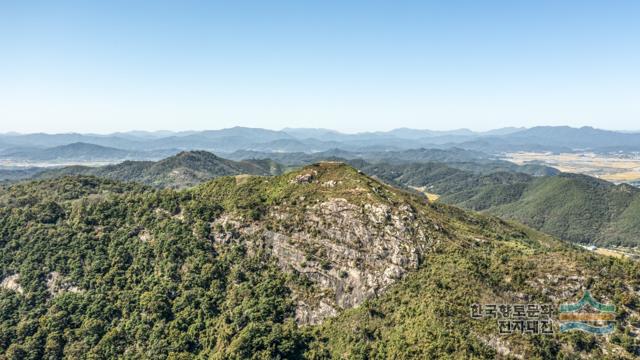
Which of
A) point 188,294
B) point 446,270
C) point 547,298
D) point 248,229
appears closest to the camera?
point 547,298

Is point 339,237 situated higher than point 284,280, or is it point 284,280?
point 339,237

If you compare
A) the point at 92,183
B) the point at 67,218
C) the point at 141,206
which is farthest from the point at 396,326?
the point at 92,183

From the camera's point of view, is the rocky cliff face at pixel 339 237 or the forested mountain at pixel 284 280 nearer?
the forested mountain at pixel 284 280

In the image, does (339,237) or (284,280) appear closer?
(284,280)

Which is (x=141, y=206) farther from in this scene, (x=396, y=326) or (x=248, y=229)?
(x=396, y=326)

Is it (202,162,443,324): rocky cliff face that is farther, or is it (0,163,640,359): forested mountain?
(202,162,443,324): rocky cliff face

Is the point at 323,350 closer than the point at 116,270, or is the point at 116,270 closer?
the point at 323,350

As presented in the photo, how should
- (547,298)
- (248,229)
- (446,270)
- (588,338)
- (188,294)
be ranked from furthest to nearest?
(248,229) < (188,294) < (446,270) < (547,298) < (588,338)

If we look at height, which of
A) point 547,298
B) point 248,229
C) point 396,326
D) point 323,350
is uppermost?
point 248,229
